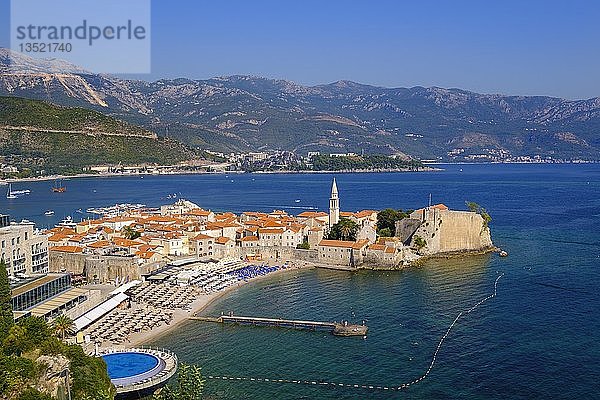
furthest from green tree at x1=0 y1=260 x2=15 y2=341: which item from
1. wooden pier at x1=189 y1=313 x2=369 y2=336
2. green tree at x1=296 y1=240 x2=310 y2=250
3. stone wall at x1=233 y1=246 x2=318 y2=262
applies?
green tree at x1=296 y1=240 x2=310 y2=250

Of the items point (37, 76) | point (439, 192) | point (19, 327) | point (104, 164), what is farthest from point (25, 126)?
point (19, 327)

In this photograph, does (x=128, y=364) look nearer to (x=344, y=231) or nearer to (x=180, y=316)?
(x=180, y=316)

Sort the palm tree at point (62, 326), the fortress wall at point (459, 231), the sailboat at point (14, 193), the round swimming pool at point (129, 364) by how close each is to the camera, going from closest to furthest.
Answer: the round swimming pool at point (129, 364)
the palm tree at point (62, 326)
the fortress wall at point (459, 231)
the sailboat at point (14, 193)

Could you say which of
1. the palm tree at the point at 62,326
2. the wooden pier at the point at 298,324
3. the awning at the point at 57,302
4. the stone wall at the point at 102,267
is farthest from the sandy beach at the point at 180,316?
the stone wall at the point at 102,267

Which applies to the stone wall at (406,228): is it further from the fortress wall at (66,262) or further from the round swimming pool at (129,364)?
the round swimming pool at (129,364)

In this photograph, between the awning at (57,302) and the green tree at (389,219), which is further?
the green tree at (389,219)

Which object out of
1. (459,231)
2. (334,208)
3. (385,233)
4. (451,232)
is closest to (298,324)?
(385,233)

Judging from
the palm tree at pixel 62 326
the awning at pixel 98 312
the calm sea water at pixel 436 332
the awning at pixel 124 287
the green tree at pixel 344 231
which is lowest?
the calm sea water at pixel 436 332

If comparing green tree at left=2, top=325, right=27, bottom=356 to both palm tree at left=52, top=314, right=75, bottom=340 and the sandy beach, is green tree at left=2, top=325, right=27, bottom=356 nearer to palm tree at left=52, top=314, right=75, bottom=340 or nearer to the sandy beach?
palm tree at left=52, top=314, right=75, bottom=340
